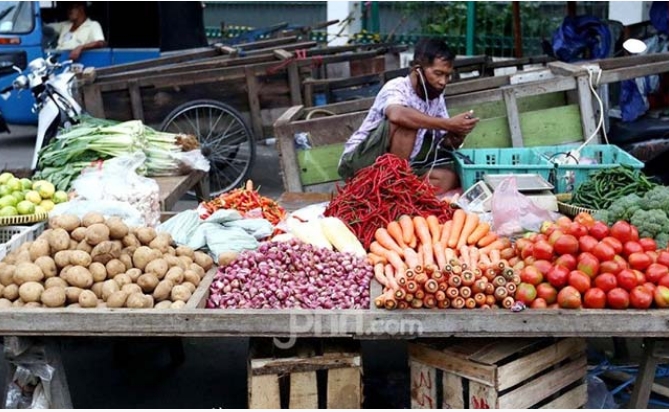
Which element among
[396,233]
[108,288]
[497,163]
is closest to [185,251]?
[108,288]

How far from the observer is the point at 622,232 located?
431 cm

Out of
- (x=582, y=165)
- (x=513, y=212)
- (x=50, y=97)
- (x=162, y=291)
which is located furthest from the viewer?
(x=50, y=97)

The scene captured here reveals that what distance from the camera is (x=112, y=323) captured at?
4.03m

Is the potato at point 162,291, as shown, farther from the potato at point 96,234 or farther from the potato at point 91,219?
the potato at point 91,219

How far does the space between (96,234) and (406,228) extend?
1.51 metres

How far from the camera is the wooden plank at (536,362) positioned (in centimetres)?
400

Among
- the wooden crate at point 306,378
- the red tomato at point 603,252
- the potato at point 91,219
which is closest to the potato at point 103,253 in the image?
the potato at point 91,219

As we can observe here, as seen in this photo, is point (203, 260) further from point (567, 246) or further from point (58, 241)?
point (567, 246)

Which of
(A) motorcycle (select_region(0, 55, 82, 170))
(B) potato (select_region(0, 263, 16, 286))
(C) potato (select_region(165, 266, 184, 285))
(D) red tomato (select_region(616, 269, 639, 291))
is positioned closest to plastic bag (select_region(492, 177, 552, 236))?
(D) red tomato (select_region(616, 269, 639, 291))

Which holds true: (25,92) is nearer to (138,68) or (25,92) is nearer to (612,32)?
(138,68)

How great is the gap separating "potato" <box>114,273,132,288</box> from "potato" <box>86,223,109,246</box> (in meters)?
0.25

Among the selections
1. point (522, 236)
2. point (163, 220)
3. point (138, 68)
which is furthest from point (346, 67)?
point (522, 236)

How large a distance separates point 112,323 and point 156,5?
8623mm

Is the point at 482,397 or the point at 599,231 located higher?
the point at 599,231
